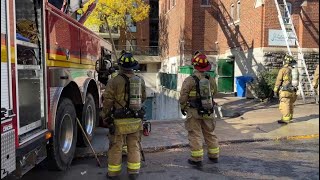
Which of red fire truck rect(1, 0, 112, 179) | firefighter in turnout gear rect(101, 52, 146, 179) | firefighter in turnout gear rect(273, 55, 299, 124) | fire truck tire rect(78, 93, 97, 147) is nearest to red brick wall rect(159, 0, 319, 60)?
firefighter in turnout gear rect(273, 55, 299, 124)

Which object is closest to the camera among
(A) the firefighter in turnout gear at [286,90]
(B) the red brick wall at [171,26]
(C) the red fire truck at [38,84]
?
(C) the red fire truck at [38,84]

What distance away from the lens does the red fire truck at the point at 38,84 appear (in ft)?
11.3

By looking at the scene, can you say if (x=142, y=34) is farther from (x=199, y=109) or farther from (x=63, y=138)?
(x=63, y=138)

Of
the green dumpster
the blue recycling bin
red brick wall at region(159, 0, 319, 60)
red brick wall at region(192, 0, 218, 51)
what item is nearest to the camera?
red brick wall at region(159, 0, 319, 60)

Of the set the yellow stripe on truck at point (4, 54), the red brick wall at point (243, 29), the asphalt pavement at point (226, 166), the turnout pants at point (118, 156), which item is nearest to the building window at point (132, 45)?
the red brick wall at point (243, 29)

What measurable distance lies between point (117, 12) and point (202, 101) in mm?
28647

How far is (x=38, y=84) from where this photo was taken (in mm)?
4328

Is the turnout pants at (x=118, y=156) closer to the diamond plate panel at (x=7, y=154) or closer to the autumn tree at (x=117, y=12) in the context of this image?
the diamond plate panel at (x=7, y=154)

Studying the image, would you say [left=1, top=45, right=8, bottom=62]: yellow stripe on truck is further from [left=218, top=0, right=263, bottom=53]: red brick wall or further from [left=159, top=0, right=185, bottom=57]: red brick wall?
[left=159, top=0, right=185, bottom=57]: red brick wall

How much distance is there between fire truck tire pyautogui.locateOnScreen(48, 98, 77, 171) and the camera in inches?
188

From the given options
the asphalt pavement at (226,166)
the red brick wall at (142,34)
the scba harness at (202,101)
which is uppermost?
the red brick wall at (142,34)

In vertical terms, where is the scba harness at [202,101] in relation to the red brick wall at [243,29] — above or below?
below

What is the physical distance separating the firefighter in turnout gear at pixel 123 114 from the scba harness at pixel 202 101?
1.10 m

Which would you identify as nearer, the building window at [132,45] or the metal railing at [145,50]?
the building window at [132,45]
